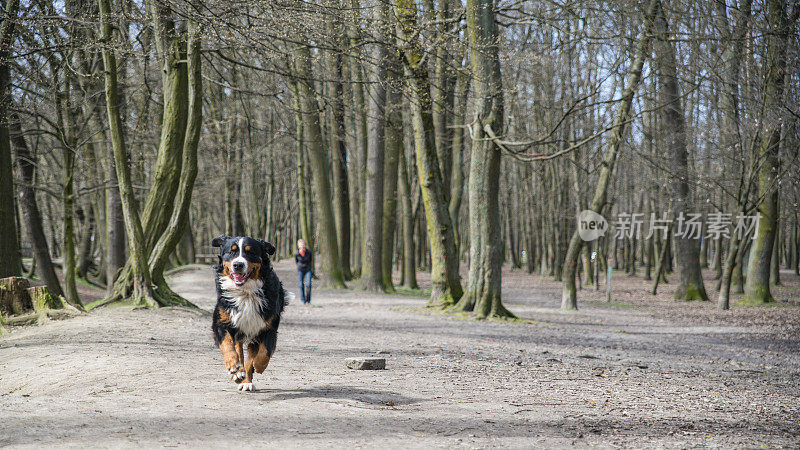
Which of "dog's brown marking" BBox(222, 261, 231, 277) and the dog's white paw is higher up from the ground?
"dog's brown marking" BBox(222, 261, 231, 277)

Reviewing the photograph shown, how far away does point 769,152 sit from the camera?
67.2 ft

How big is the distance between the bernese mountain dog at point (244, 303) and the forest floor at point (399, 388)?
41cm

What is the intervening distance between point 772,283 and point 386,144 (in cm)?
2050

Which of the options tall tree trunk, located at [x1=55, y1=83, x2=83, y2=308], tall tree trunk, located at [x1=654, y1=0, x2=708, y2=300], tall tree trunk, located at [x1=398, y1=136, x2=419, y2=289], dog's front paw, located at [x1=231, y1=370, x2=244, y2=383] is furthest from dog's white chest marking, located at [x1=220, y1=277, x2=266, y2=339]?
tall tree trunk, located at [x1=398, y1=136, x2=419, y2=289]

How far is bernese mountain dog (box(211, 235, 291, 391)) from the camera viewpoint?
6.06 m

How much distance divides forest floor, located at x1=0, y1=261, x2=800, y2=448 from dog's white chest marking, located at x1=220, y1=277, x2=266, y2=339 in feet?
2.35

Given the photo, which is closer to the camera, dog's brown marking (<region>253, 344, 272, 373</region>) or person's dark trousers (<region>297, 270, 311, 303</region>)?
dog's brown marking (<region>253, 344, 272, 373</region>)

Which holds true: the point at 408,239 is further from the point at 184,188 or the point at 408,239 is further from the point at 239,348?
the point at 239,348

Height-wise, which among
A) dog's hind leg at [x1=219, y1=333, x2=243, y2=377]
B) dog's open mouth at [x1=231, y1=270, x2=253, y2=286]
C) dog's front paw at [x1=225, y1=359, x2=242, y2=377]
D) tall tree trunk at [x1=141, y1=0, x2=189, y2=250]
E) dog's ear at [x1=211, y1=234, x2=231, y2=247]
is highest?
tall tree trunk at [x1=141, y1=0, x2=189, y2=250]

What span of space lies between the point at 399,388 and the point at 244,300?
83.6 inches

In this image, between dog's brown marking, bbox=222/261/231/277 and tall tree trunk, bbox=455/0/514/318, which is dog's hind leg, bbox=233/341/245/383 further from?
tall tree trunk, bbox=455/0/514/318

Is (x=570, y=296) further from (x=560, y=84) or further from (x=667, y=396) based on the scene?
(x=667, y=396)

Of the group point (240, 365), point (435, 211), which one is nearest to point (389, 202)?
point (435, 211)

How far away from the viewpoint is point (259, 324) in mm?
6309
